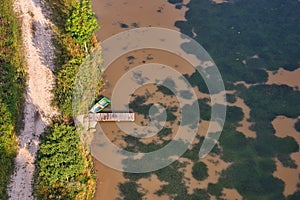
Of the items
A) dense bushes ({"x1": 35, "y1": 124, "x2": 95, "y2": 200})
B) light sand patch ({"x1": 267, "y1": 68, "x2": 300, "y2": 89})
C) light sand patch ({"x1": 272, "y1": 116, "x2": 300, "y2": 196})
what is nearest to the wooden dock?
dense bushes ({"x1": 35, "y1": 124, "x2": 95, "y2": 200})

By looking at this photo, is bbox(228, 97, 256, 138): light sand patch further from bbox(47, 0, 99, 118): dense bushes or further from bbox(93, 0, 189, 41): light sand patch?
bbox(47, 0, 99, 118): dense bushes

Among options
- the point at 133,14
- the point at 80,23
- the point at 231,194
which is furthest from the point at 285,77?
the point at 80,23

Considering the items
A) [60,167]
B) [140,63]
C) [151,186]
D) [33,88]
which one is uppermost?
[140,63]

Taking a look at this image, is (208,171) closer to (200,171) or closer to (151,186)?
(200,171)

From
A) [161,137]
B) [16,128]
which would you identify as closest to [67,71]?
[16,128]

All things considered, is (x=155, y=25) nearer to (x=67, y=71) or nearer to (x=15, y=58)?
(x=67, y=71)

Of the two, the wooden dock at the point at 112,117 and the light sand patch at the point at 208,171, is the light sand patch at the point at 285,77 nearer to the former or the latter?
the light sand patch at the point at 208,171
